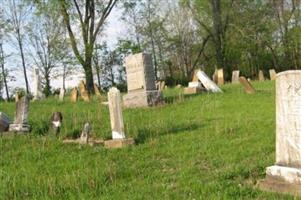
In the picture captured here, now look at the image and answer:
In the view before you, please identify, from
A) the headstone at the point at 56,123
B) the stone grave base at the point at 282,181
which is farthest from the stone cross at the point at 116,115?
the stone grave base at the point at 282,181

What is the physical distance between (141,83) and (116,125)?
6703mm

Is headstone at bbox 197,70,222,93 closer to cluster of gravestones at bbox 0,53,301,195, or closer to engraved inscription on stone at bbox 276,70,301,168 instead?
cluster of gravestones at bbox 0,53,301,195

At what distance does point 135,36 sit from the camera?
49625mm

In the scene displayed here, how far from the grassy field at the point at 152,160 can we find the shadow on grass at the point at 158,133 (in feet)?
0.06

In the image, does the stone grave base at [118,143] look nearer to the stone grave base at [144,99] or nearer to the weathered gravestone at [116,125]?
the weathered gravestone at [116,125]

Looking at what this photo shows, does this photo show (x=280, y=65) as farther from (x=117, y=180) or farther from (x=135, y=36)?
(x=117, y=180)

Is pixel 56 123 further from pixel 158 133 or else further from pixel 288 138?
pixel 288 138

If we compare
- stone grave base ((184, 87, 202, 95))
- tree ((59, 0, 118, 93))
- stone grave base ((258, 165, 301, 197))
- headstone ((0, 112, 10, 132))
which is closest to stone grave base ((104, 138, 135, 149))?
headstone ((0, 112, 10, 132))

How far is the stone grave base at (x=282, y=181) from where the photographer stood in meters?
5.73

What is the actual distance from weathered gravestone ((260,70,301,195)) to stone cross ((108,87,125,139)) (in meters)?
3.79

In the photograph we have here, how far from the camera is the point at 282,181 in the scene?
5.87 m

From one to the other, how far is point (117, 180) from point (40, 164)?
183 centimetres

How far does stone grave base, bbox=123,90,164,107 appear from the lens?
50.5ft

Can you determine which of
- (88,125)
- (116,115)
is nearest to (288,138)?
(116,115)
